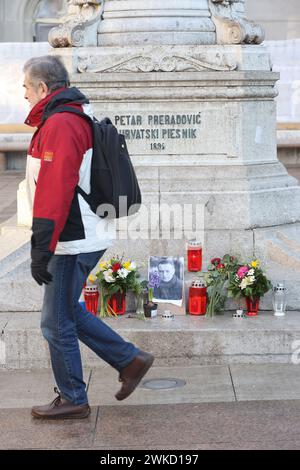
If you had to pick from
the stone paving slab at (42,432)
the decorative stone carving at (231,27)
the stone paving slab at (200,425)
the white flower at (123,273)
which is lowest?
the stone paving slab at (42,432)

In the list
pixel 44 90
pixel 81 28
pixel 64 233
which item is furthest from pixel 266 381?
pixel 81 28

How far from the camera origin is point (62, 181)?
5223 millimetres

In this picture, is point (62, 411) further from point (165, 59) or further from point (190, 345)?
point (165, 59)

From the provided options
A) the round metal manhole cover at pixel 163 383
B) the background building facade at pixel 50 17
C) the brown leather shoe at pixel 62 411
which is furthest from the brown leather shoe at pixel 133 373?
the background building facade at pixel 50 17

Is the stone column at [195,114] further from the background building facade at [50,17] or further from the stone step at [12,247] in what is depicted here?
the background building facade at [50,17]

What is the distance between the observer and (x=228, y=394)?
19.9ft

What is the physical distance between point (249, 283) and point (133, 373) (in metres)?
1.42

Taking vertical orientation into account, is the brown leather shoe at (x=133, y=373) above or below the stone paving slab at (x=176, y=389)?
above

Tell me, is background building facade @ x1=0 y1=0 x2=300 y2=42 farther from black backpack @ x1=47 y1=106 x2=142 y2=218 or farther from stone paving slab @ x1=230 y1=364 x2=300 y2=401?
black backpack @ x1=47 y1=106 x2=142 y2=218

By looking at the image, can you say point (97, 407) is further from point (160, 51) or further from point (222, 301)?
point (160, 51)

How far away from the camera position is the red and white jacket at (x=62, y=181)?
522cm

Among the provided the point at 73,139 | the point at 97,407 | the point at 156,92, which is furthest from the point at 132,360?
the point at 156,92

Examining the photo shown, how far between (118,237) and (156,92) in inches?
42.9

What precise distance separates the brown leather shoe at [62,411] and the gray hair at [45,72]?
1.63m
